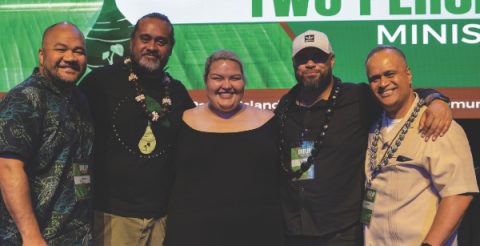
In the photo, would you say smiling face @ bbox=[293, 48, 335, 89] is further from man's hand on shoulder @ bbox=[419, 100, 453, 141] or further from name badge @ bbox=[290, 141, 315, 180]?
man's hand on shoulder @ bbox=[419, 100, 453, 141]

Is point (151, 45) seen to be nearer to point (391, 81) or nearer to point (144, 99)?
point (144, 99)

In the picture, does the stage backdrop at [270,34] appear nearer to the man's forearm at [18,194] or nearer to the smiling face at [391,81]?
the smiling face at [391,81]

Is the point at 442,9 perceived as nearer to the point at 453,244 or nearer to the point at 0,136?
the point at 453,244

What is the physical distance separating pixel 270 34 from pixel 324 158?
42.6 inches

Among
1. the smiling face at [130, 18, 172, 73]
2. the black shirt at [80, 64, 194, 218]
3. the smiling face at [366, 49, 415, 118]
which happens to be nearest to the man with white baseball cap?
the smiling face at [366, 49, 415, 118]

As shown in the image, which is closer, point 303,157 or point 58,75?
point 58,75

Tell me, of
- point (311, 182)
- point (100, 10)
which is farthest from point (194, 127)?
point (100, 10)

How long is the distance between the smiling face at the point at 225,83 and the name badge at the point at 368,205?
0.72 metres

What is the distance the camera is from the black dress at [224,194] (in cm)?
265

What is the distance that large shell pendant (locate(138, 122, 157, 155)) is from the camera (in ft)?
9.25

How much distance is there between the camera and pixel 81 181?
255 cm

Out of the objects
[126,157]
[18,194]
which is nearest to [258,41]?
[126,157]

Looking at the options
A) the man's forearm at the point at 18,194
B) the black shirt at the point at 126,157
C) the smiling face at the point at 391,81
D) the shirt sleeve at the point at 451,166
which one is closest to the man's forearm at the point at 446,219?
the shirt sleeve at the point at 451,166

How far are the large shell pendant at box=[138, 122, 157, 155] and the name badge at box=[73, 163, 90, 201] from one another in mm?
315
